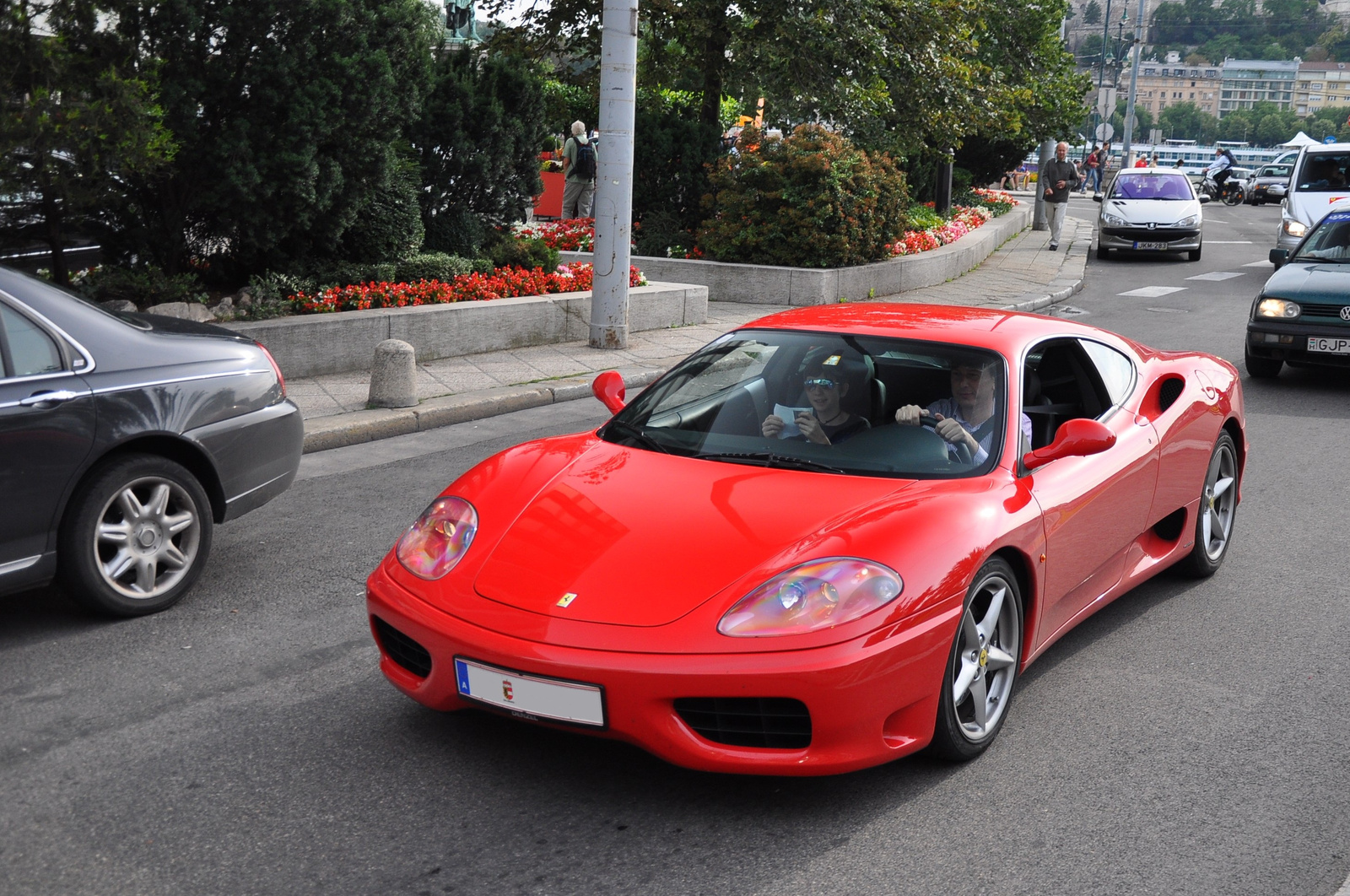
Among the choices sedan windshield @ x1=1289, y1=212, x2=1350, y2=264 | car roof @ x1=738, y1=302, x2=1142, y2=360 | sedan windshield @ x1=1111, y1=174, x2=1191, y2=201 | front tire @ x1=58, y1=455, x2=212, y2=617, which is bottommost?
front tire @ x1=58, y1=455, x2=212, y2=617

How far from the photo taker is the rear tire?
37.8 feet

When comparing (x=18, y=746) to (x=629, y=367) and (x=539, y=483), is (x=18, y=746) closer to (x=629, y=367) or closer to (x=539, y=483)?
(x=539, y=483)

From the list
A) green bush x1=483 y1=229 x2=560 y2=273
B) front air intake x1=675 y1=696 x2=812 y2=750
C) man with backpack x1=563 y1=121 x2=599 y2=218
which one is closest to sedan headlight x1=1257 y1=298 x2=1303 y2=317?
green bush x1=483 y1=229 x2=560 y2=273

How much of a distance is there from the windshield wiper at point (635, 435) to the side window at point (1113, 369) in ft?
6.13

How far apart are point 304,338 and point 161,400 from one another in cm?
510

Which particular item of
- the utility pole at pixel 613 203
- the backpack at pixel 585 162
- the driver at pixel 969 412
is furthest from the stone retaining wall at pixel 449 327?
the backpack at pixel 585 162

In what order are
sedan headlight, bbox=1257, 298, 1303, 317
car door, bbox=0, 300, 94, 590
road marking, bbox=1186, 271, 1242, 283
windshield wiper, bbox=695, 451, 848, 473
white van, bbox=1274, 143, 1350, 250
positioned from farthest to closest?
road marking, bbox=1186, 271, 1242, 283, white van, bbox=1274, 143, 1350, 250, sedan headlight, bbox=1257, 298, 1303, 317, car door, bbox=0, 300, 94, 590, windshield wiper, bbox=695, 451, 848, 473

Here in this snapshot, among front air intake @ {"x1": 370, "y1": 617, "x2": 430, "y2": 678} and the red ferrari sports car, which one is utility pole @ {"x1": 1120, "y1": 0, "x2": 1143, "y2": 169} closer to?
the red ferrari sports car

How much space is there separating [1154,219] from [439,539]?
22.6 metres

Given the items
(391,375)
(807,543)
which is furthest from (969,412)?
(391,375)

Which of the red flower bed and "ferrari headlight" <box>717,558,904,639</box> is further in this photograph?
the red flower bed

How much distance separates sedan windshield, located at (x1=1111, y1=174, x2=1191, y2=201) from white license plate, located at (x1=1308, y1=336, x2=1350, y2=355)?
14.7 meters

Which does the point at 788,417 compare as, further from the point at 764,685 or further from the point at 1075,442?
the point at 764,685

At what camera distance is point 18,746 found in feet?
12.9
